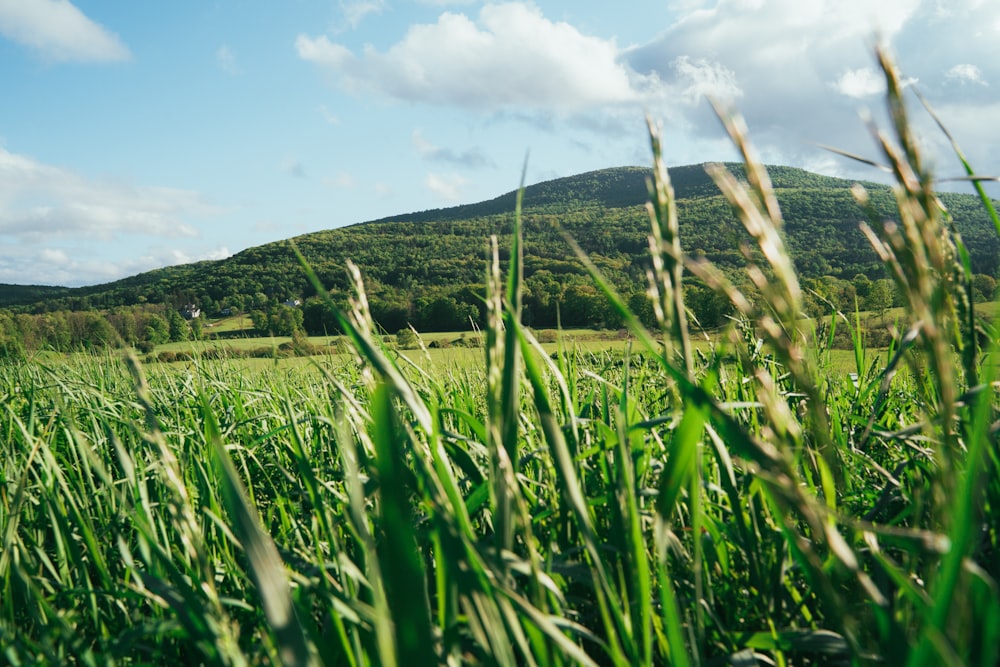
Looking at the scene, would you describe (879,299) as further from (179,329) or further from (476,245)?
(476,245)

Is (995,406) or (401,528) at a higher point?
(401,528)

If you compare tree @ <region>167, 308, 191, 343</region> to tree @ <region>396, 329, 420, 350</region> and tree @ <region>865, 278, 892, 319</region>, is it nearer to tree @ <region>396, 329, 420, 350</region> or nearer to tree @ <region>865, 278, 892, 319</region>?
tree @ <region>396, 329, 420, 350</region>

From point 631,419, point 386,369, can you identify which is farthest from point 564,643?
point 631,419

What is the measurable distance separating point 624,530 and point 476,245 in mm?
105323

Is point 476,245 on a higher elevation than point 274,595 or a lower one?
higher

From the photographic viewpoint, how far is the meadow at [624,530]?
572 mm

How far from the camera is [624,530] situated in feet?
3.12

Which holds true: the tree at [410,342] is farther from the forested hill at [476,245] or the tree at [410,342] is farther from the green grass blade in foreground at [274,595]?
the forested hill at [476,245]

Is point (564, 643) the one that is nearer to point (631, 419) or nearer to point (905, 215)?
point (905, 215)

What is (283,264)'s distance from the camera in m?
94.6

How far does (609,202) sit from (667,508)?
14356 cm

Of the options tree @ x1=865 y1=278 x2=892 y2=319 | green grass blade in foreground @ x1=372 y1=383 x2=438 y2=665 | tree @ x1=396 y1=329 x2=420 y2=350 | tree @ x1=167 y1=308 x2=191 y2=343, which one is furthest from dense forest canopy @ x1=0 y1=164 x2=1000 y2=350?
green grass blade in foreground @ x1=372 y1=383 x2=438 y2=665

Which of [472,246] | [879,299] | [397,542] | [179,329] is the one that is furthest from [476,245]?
[397,542]

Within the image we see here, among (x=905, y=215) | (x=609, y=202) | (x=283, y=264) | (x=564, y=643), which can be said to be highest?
(x=609, y=202)
